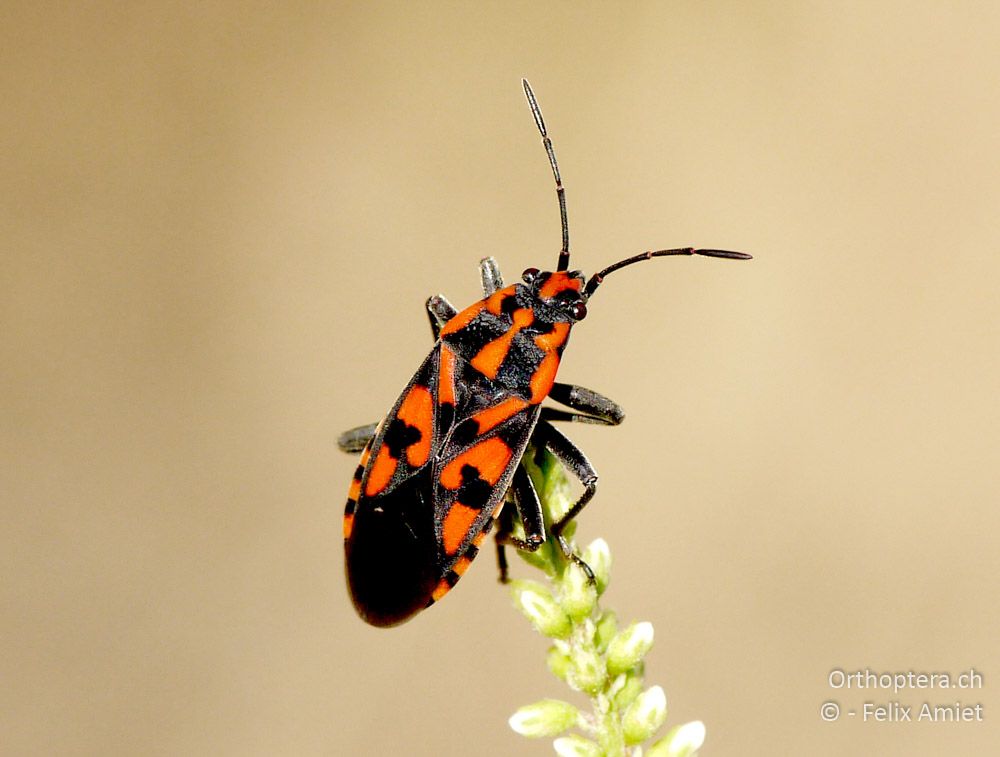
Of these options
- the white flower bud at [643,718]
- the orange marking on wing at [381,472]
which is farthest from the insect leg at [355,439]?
the white flower bud at [643,718]

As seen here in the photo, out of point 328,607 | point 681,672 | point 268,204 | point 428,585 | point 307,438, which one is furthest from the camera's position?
point 268,204

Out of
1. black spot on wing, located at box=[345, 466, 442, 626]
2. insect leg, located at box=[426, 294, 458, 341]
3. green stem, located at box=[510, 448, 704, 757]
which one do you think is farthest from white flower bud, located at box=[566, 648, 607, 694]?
insect leg, located at box=[426, 294, 458, 341]

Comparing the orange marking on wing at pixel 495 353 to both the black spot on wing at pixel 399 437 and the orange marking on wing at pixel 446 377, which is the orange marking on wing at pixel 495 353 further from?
the black spot on wing at pixel 399 437

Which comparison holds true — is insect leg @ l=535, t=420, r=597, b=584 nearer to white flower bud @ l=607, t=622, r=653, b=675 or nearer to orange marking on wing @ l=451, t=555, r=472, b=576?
orange marking on wing @ l=451, t=555, r=472, b=576

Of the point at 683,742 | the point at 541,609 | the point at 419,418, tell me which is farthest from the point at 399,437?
the point at 683,742

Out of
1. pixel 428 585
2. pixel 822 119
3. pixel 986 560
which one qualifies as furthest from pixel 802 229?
pixel 428 585

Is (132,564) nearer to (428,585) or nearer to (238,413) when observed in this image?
(238,413)

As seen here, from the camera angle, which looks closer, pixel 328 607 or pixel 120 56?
pixel 328 607
